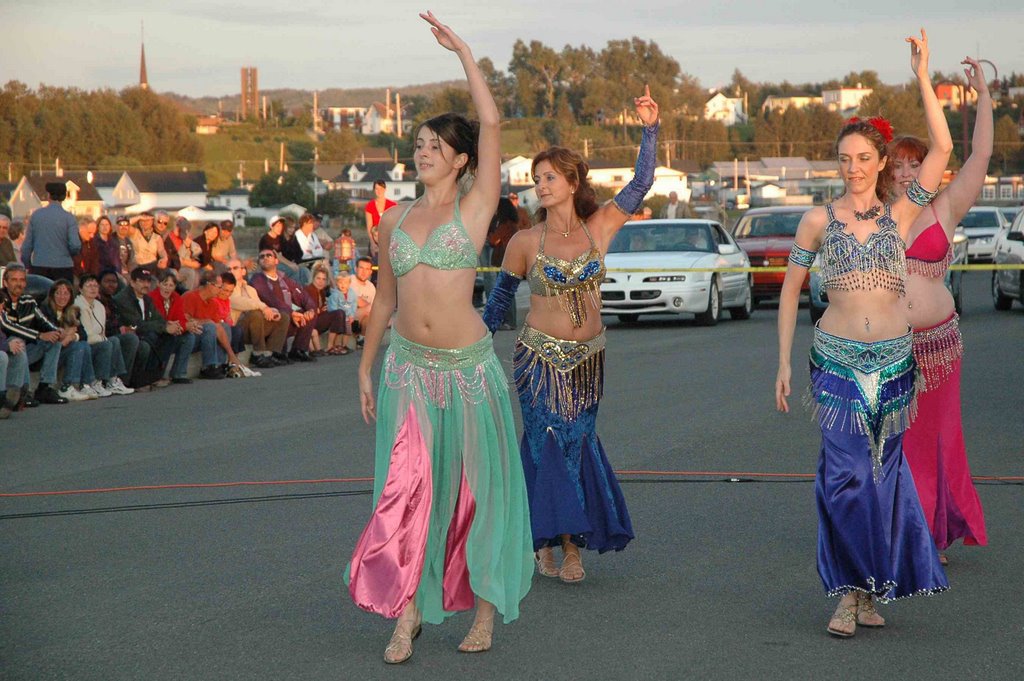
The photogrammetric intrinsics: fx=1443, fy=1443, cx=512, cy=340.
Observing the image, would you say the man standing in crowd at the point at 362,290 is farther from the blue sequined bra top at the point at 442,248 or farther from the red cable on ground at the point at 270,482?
the blue sequined bra top at the point at 442,248

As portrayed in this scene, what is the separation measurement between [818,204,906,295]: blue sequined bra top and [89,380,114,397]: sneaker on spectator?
9.94m

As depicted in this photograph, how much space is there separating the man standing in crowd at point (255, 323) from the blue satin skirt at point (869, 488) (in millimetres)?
11825

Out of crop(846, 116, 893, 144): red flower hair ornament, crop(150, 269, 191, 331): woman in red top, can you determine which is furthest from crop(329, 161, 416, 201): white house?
crop(846, 116, 893, 144): red flower hair ornament

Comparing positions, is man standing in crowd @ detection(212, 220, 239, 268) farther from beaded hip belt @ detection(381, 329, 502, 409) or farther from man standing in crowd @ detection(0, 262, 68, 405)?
beaded hip belt @ detection(381, 329, 502, 409)

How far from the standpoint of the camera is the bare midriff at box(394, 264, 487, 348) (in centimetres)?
561

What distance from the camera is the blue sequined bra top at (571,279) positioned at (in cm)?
687

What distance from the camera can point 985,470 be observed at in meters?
9.23

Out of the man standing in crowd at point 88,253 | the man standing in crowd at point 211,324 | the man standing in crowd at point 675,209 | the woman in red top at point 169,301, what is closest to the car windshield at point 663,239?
the man standing in crowd at point 675,209

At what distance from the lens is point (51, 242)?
1645 centimetres

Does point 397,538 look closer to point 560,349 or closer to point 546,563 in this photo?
point 546,563

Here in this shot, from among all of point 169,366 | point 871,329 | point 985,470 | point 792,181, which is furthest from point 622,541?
point 792,181

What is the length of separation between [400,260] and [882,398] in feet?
6.71

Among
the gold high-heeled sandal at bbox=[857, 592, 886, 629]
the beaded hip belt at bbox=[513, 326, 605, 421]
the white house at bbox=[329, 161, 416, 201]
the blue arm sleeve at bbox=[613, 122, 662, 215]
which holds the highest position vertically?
the blue arm sleeve at bbox=[613, 122, 662, 215]

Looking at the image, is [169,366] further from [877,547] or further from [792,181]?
[792,181]
